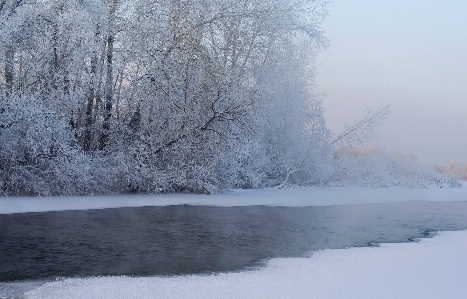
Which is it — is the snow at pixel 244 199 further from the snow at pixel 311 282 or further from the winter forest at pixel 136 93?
the snow at pixel 311 282

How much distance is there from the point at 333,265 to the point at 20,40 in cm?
1230

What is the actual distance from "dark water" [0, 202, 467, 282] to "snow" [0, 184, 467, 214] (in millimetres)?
942

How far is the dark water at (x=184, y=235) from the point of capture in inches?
264

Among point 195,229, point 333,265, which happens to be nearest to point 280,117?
point 195,229

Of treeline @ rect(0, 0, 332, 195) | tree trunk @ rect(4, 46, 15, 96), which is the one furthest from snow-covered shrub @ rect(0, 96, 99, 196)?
tree trunk @ rect(4, 46, 15, 96)

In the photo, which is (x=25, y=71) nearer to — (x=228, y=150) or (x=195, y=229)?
(x=228, y=150)

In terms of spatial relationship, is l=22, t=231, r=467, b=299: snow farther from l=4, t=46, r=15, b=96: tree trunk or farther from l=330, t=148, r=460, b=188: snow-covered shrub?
l=330, t=148, r=460, b=188: snow-covered shrub

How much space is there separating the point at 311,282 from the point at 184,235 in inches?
147

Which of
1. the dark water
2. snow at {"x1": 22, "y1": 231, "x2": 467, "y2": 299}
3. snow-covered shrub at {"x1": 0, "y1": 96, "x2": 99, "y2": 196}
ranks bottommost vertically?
the dark water

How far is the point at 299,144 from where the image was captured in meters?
20.3

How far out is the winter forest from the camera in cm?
1465

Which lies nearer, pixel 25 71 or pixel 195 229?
pixel 195 229

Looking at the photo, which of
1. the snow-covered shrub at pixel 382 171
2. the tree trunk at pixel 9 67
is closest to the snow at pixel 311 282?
the tree trunk at pixel 9 67

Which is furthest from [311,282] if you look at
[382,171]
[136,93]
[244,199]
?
[382,171]
